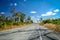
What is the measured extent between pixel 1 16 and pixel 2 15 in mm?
1405

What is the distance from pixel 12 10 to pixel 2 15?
31.7m

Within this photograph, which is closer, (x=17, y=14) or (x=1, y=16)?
(x=17, y=14)

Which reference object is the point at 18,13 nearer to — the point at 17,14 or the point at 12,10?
the point at 17,14

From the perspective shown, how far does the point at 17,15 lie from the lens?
117188 millimetres

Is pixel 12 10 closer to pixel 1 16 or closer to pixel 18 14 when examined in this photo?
pixel 18 14

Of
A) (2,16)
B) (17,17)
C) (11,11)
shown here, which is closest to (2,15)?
(2,16)

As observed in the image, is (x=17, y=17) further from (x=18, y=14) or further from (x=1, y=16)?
(x=1, y=16)

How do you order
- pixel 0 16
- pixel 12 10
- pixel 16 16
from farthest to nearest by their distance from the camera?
pixel 0 16 < pixel 16 16 < pixel 12 10

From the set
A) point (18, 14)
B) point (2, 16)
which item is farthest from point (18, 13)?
point (2, 16)

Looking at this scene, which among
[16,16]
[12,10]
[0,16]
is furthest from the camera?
[0,16]

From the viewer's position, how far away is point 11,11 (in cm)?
9631

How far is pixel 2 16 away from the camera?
409 ft

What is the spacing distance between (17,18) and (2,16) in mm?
15795

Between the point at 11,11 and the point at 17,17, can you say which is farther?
the point at 17,17
